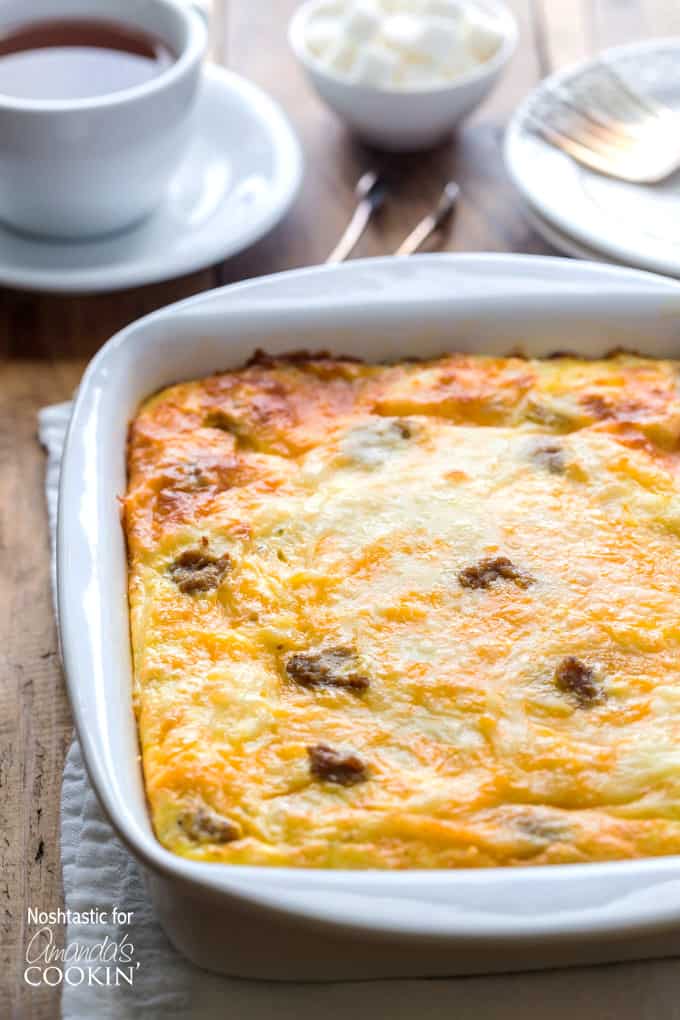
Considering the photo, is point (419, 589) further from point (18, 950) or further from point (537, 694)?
point (18, 950)

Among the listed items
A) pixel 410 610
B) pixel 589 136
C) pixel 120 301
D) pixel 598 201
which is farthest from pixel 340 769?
pixel 589 136

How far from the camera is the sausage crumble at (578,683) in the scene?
1858mm

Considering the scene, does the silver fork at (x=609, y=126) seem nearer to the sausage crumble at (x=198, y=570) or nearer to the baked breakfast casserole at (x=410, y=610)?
the baked breakfast casserole at (x=410, y=610)

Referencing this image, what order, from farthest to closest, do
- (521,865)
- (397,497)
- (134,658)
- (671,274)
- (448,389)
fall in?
(671,274)
(448,389)
(397,497)
(134,658)
(521,865)

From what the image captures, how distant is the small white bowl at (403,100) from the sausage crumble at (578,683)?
1.94 m

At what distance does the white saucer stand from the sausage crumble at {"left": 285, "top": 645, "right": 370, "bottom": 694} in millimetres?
1340

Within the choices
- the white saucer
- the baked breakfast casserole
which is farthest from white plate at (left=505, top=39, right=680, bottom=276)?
the white saucer

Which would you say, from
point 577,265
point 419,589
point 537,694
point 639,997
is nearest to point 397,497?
point 419,589

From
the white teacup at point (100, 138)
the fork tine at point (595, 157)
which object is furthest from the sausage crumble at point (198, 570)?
the fork tine at point (595, 157)

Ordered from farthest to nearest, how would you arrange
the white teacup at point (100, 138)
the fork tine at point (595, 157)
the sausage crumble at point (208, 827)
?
the fork tine at point (595, 157), the white teacup at point (100, 138), the sausage crumble at point (208, 827)

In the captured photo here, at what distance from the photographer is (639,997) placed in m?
1.76

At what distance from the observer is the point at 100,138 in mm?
2814

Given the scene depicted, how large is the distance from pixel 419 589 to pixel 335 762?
364 millimetres

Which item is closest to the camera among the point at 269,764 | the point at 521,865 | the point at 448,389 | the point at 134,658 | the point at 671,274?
the point at 521,865
